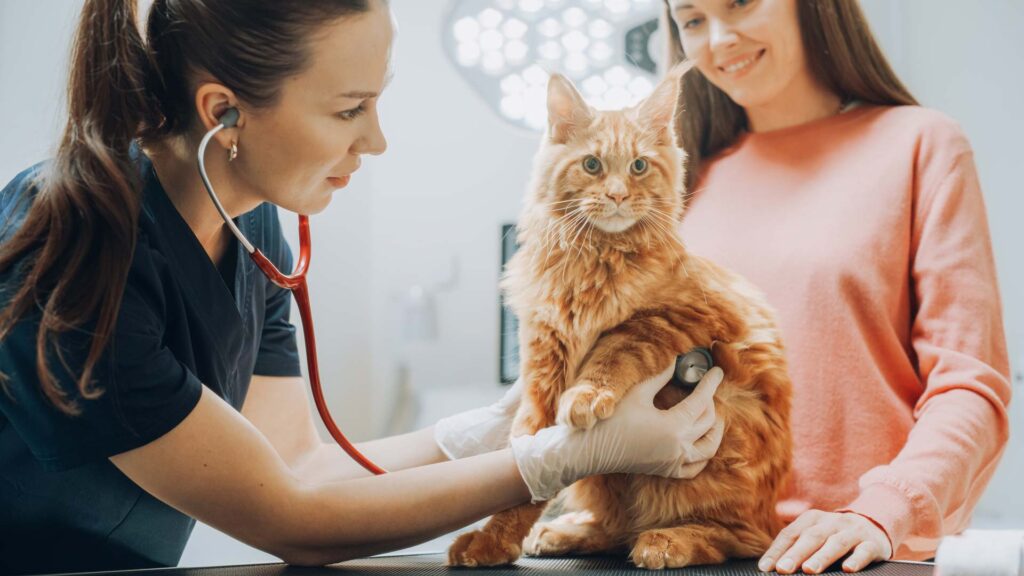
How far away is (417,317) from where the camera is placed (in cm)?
273

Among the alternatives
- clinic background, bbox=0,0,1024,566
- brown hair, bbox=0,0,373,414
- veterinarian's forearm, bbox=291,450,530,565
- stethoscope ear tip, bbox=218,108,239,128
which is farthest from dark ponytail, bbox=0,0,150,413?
clinic background, bbox=0,0,1024,566

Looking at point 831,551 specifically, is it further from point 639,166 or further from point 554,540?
point 639,166

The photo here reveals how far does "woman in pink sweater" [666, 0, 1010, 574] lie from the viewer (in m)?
1.37

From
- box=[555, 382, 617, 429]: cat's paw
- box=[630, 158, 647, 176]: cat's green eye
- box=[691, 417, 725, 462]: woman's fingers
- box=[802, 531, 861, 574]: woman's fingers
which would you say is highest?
box=[630, 158, 647, 176]: cat's green eye

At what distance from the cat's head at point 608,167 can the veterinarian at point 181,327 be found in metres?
0.26

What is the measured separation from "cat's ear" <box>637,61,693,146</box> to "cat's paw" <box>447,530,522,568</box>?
2.28ft

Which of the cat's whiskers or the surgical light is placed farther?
the surgical light

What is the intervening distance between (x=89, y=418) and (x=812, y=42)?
149 cm

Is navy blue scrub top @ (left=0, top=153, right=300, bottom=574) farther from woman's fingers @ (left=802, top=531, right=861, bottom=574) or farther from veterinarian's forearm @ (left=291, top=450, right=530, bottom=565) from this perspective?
woman's fingers @ (left=802, top=531, right=861, bottom=574)

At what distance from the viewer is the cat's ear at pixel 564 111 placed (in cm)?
134

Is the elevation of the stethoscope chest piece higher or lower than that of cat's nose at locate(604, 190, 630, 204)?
lower

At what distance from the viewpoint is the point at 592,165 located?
1.32m

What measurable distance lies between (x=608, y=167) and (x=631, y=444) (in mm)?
443

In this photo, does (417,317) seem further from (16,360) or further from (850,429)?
(16,360)
